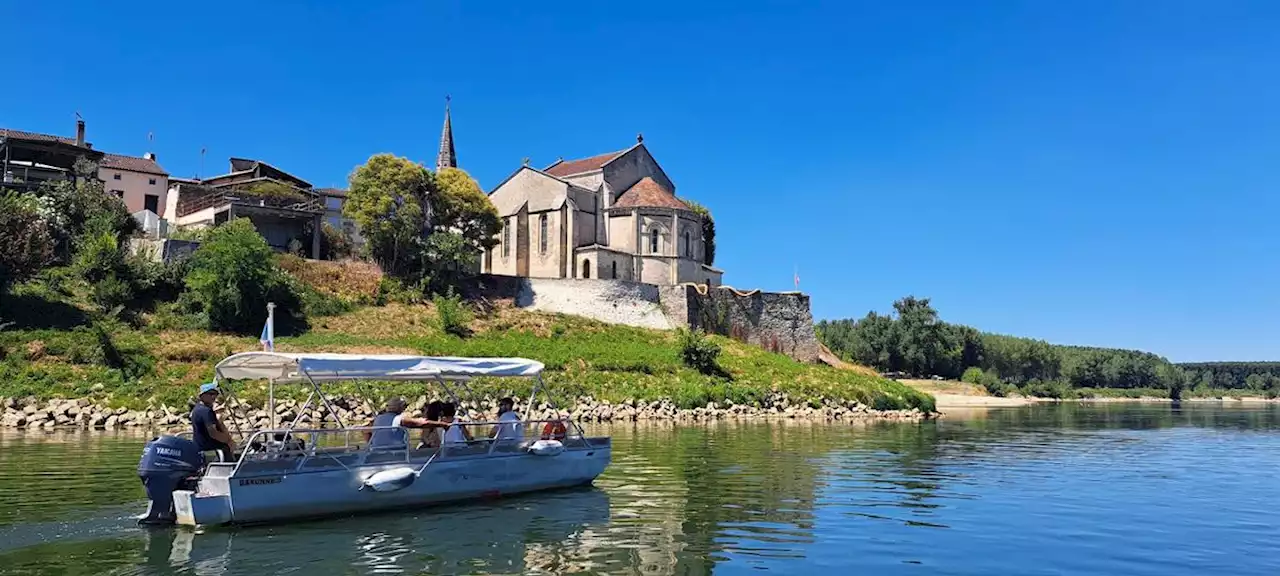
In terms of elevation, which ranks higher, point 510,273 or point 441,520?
point 510,273

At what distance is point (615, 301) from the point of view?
58500 mm

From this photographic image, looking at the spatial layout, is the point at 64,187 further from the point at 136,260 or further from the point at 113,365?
the point at 113,365

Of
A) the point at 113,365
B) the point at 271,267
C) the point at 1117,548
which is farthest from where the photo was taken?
the point at 271,267

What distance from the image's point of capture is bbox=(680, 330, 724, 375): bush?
50.9 meters

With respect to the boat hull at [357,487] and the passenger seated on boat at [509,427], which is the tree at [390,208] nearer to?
the passenger seated on boat at [509,427]

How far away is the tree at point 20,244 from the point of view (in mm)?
40344

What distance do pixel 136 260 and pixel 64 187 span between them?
8439 millimetres

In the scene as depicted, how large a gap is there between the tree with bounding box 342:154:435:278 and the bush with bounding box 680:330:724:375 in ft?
59.1

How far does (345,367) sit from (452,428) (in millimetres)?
2515

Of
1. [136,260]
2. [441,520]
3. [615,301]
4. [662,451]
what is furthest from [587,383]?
[441,520]

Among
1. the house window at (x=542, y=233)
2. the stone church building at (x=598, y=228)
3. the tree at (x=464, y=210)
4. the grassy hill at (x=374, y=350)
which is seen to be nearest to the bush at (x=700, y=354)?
the grassy hill at (x=374, y=350)

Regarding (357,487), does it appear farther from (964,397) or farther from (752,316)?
(964,397)

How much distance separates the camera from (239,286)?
45.9 meters

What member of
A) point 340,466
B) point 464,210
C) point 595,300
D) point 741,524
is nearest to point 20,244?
point 464,210
